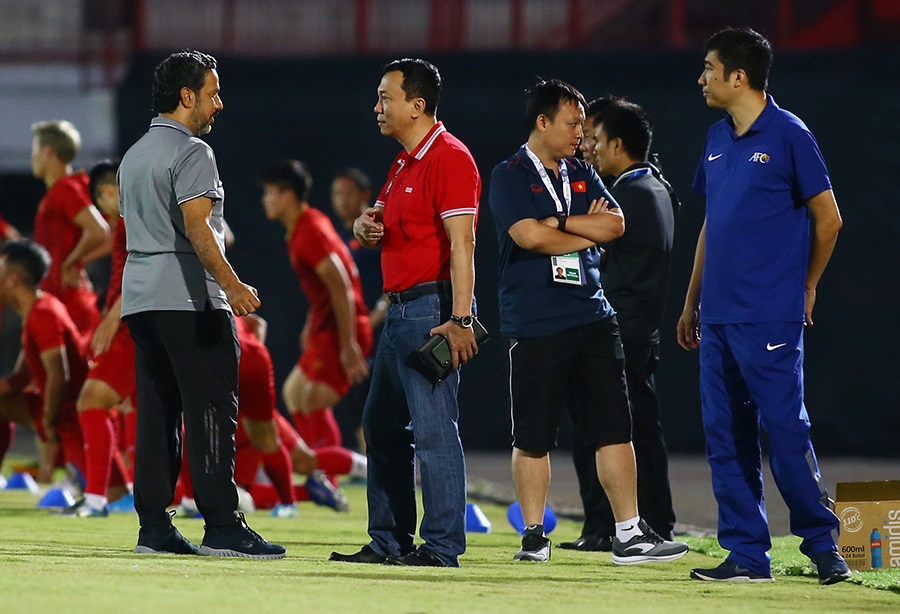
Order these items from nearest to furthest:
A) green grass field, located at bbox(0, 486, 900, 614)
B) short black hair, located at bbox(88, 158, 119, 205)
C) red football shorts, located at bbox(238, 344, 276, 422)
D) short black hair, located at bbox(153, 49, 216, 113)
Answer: green grass field, located at bbox(0, 486, 900, 614) < short black hair, located at bbox(153, 49, 216, 113) < red football shorts, located at bbox(238, 344, 276, 422) < short black hair, located at bbox(88, 158, 119, 205)

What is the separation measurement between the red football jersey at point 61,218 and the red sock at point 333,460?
2184mm

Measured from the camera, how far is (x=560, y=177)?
5.41 meters

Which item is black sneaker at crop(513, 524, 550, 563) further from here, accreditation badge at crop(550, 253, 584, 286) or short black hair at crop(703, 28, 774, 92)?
short black hair at crop(703, 28, 774, 92)

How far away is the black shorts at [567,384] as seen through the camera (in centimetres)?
525

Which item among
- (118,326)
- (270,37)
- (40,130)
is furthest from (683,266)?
(118,326)

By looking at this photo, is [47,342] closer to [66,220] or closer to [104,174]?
[104,174]

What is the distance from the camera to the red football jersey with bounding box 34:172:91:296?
8.66 meters

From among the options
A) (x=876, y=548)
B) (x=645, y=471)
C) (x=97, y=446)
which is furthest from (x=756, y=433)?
(x=97, y=446)

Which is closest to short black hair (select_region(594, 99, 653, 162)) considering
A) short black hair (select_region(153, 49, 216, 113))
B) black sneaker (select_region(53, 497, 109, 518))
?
short black hair (select_region(153, 49, 216, 113))

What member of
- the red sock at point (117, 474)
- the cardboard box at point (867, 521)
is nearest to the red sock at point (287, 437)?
the red sock at point (117, 474)

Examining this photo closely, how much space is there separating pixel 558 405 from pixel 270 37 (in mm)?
9188

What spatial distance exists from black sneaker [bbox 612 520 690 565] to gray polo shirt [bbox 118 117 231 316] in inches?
73.2

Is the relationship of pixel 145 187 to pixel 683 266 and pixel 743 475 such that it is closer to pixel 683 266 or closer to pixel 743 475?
pixel 743 475

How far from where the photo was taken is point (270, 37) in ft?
44.6
